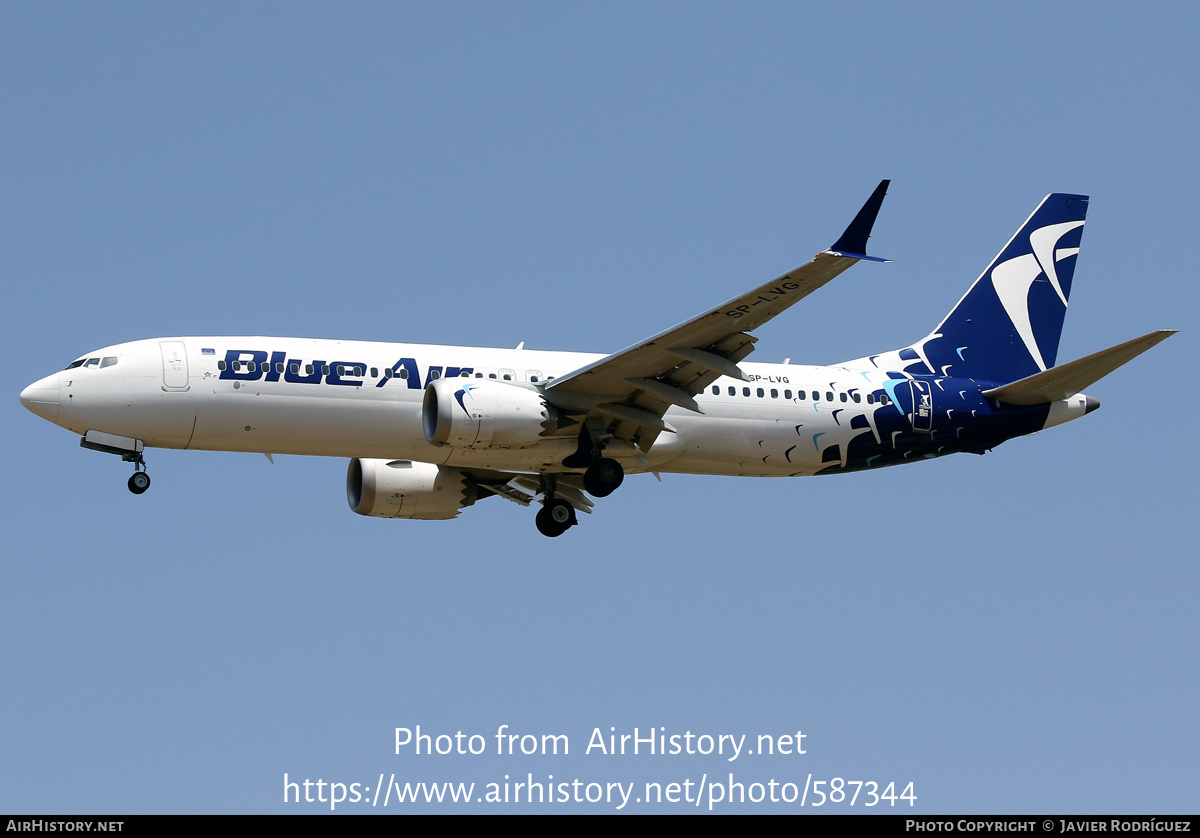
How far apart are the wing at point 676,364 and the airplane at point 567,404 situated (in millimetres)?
43

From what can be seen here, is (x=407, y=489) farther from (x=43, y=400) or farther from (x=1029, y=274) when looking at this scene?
(x=1029, y=274)

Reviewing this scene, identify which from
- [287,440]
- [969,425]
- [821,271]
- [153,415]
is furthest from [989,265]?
[153,415]

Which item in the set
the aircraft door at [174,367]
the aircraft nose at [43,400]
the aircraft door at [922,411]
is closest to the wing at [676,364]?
the aircraft door at [922,411]

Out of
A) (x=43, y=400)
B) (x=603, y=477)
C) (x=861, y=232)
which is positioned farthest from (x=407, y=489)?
(x=861, y=232)

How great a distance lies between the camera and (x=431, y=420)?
32.0m

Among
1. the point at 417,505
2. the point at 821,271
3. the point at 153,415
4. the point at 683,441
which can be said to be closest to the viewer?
the point at 821,271

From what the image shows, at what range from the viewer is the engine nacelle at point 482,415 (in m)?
31.5

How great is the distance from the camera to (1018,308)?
38.6 metres

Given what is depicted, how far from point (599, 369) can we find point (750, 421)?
428 cm

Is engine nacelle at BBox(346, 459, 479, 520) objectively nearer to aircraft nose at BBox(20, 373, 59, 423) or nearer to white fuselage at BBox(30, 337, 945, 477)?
white fuselage at BBox(30, 337, 945, 477)

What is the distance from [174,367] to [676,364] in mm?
10406

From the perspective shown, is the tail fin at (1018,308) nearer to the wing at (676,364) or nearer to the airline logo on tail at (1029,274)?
the airline logo on tail at (1029,274)
